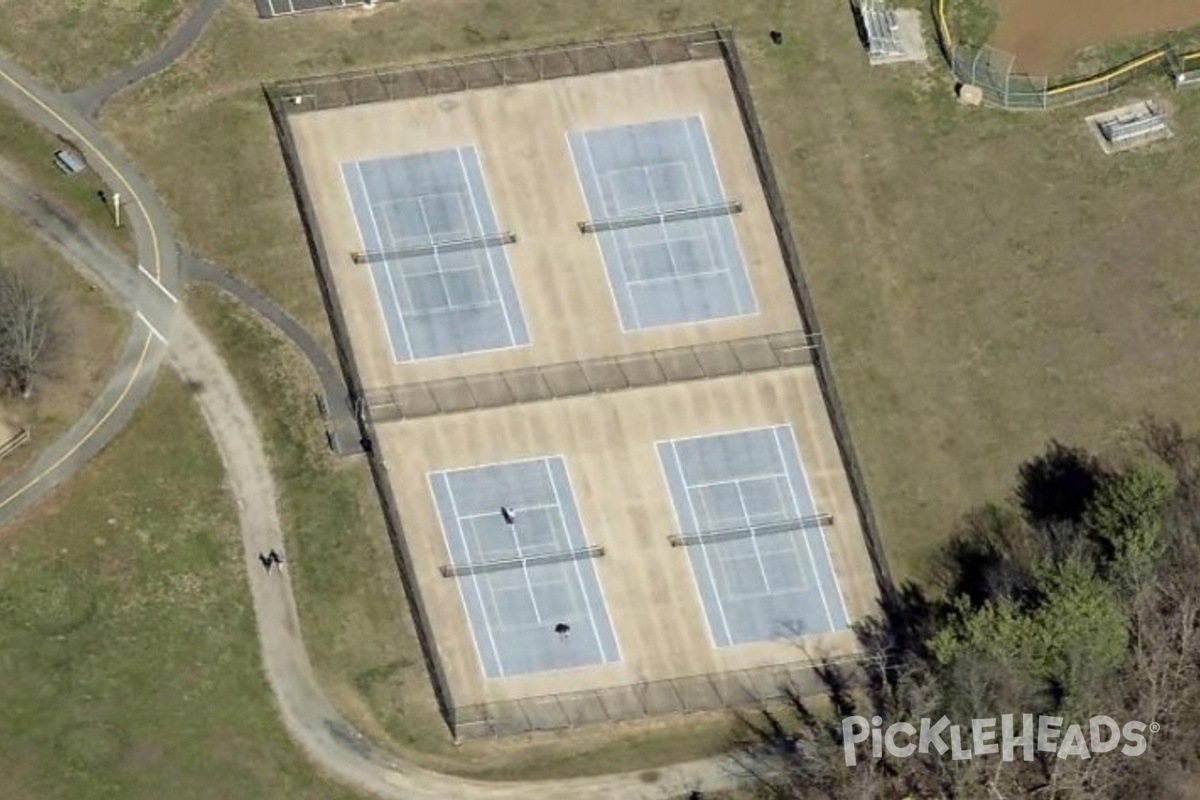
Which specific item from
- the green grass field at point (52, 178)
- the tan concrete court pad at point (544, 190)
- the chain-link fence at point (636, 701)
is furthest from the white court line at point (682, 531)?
the green grass field at point (52, 178)

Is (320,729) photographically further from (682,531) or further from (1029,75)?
(1029,75)

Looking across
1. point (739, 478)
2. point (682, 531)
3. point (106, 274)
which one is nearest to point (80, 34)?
point (106, 274)

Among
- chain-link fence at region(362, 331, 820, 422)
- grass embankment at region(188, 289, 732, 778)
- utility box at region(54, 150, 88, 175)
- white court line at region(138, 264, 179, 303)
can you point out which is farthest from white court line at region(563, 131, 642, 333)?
utility box at region(54, 150, 88, 175)

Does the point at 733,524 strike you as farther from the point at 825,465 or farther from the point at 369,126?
the point at 369,126

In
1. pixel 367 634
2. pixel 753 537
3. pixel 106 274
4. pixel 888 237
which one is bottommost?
pixel 753 537

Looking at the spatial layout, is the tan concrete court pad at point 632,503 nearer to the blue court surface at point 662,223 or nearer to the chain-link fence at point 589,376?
the chain-link fence at point 589,376
